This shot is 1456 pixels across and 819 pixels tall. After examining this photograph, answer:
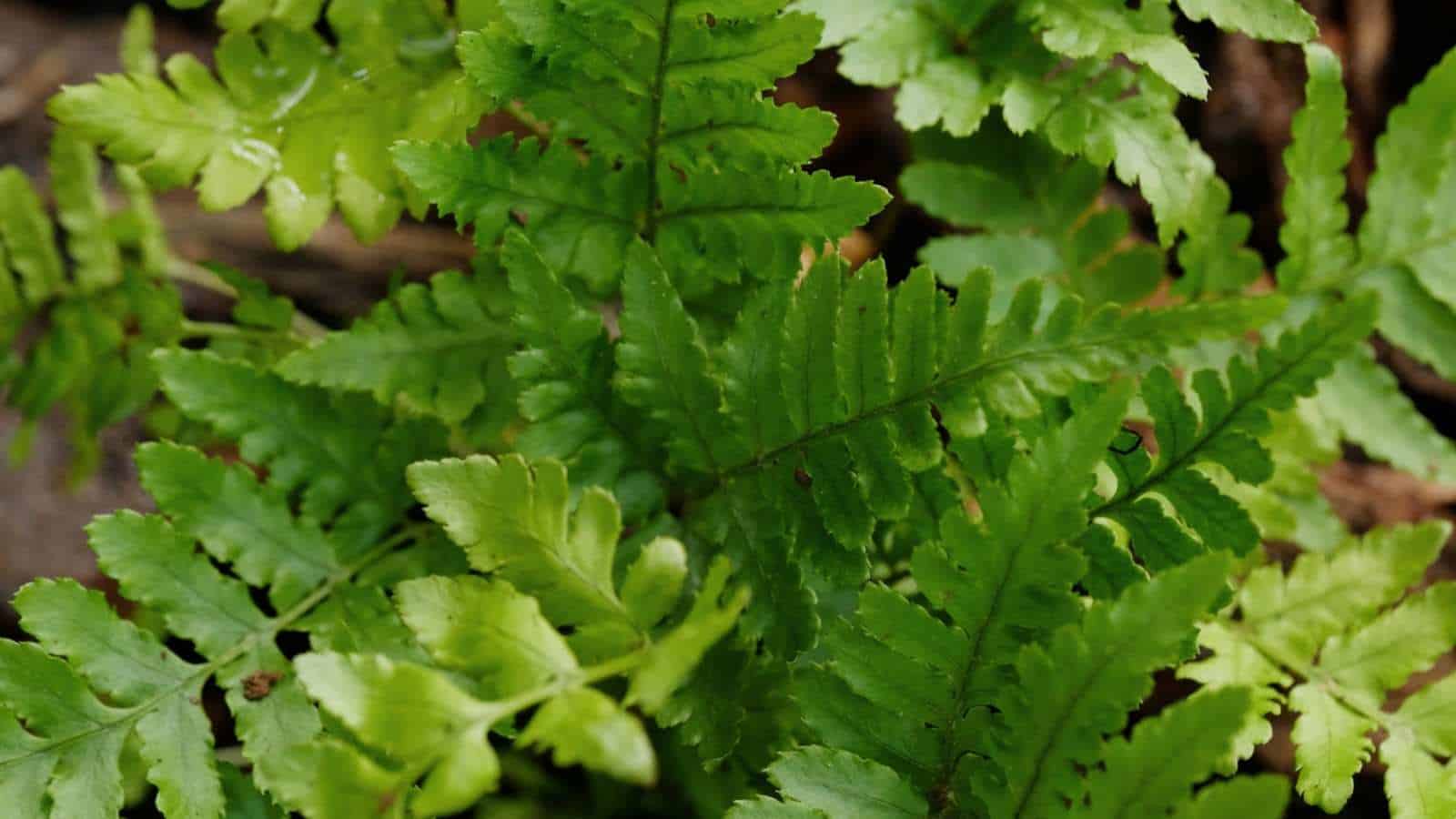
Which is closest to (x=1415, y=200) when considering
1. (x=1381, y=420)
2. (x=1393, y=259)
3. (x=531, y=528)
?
(x=1393, y=259)

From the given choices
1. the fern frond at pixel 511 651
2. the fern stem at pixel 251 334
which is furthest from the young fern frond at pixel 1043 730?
the fern stem at pixel 251 334

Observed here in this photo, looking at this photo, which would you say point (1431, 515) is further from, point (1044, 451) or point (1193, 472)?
point (1044, 451)

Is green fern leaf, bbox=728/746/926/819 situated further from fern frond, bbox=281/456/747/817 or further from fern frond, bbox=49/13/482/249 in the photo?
fern frond, bbox=49/13/482/249

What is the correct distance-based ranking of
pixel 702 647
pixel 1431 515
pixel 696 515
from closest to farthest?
pixel 702 647, pixel 696 515, pixel 1431 515

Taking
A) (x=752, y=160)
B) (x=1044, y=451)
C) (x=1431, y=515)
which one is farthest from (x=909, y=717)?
(x=1431, y=515)

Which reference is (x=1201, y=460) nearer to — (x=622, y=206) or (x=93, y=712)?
(x=622, y=206)

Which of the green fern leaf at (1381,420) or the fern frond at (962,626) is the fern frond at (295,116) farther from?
the green fern leaf at (1381,420)
